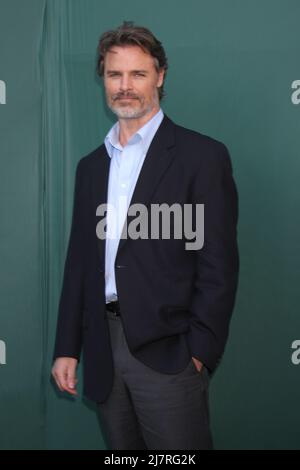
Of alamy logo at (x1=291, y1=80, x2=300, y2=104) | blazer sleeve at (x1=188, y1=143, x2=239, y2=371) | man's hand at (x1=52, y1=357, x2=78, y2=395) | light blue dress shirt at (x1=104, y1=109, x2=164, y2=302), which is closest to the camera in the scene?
blazer sleeve at (x1=188, y1=143, x2=239, y2=371)

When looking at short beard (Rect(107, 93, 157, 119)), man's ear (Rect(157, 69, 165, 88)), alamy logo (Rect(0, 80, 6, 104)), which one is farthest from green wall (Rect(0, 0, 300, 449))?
short beard (Rect(107, 93, 157, 119))

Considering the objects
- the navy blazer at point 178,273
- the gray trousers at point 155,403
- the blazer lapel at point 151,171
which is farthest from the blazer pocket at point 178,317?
the blazer lapel at point 151,171

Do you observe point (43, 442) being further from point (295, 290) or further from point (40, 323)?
point (295, 290)

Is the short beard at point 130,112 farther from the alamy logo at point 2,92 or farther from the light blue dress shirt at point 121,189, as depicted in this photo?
the alamy logo at point 2,92

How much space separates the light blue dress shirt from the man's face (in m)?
0.07

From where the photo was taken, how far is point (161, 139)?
1.51 meters

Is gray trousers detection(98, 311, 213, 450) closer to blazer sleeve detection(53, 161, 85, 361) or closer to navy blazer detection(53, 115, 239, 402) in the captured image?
navy blazer detection(53, 115, 239, 402)

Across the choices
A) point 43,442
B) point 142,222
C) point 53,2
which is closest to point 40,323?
point 43,442

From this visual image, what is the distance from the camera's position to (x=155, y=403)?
142 centimetres

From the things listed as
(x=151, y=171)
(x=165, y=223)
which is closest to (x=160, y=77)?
(x=151, y=171)

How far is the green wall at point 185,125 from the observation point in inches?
86.2

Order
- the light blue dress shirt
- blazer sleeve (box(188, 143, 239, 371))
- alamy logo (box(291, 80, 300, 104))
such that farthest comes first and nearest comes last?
alamy logo (box(291, 80, 300, 104)) < the light blue dress shirt < blazer sleeve (box(188, 143, 239, 371))

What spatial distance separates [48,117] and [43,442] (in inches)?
59.1

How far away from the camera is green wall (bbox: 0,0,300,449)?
2.19 metres
